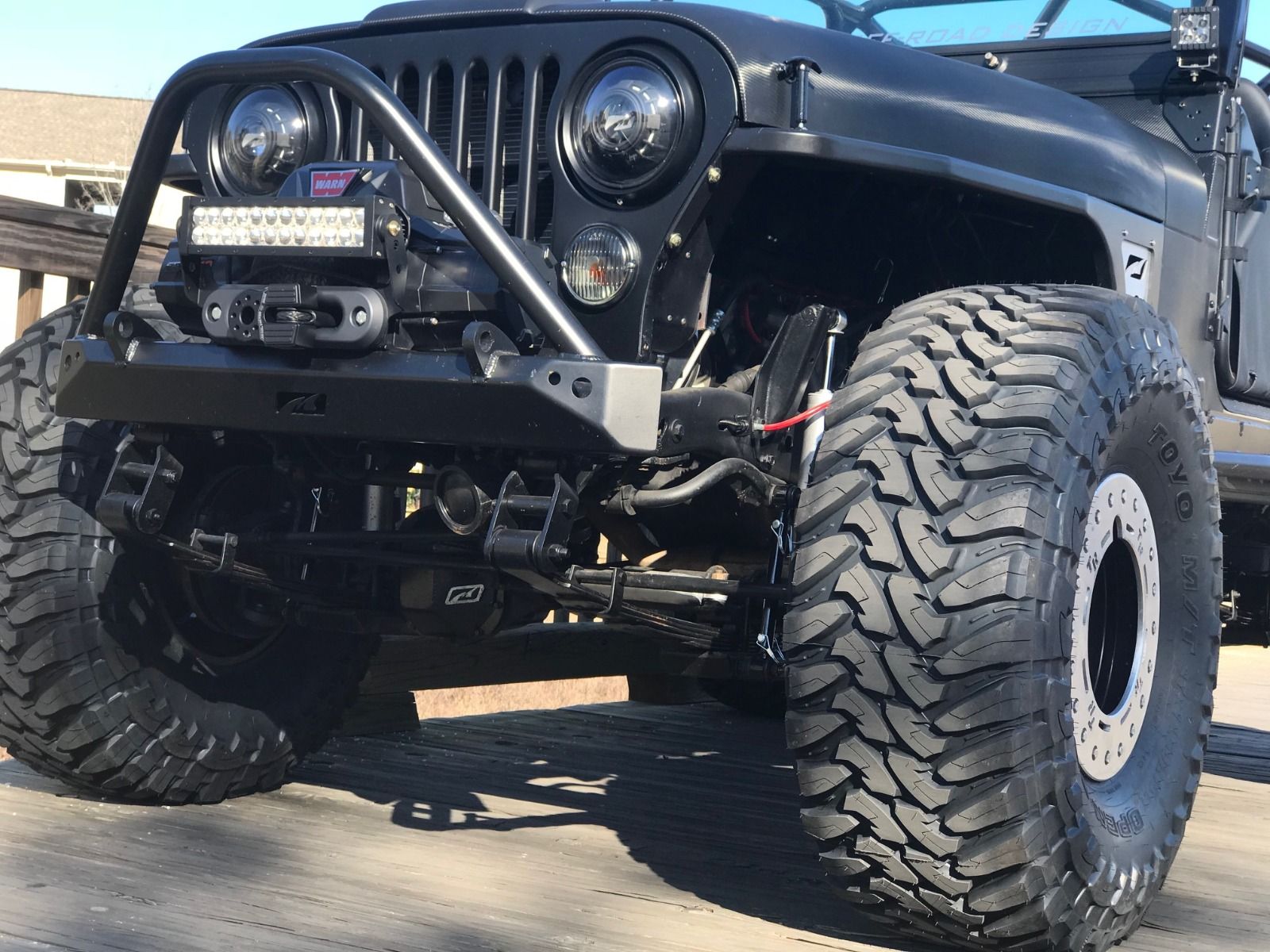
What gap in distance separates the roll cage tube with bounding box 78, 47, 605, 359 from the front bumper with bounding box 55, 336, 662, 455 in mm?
72

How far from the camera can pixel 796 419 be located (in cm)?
303

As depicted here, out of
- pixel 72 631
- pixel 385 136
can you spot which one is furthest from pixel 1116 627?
pixel 72 631

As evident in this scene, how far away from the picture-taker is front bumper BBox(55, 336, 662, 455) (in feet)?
8.88

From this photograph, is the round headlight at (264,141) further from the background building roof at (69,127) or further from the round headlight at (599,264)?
the background building roof at (69,127)

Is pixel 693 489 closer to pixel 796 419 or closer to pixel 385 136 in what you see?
pixel 796 419

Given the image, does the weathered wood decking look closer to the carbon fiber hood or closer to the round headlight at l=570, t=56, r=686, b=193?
the round headlight at l=570, t=56, r=686, b=193

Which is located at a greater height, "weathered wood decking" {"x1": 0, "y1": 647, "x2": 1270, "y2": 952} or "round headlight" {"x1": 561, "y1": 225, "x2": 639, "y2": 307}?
"round headlight" {"x1": 561, "y1": 225, "x2": 639, "y2": 307}

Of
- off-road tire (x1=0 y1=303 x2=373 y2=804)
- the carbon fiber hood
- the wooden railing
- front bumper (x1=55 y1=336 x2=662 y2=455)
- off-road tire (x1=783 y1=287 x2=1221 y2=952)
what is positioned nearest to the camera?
off-road tire (x1=783 y1=287 x2=1221 y2=952)

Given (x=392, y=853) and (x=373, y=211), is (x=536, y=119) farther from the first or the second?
(x=392, y=853)

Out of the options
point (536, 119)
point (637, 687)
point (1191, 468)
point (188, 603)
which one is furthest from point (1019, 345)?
point (637, 687)

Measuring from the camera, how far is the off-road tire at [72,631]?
3.54m

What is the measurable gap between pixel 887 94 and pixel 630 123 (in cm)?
52

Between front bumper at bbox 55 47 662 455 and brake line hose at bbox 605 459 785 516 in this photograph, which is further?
brake line hose at bbox 605 459 785 516

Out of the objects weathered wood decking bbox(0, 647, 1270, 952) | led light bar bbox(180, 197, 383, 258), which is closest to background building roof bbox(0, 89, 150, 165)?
weathered wood decking bbox(0, 647, 1270, 952)
